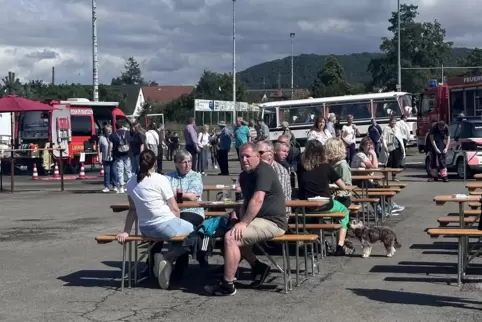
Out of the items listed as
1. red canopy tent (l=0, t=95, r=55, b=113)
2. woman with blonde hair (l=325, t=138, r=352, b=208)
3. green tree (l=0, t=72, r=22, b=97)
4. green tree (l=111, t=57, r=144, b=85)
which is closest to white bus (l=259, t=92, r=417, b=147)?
red canopy tent (l=0, t=95, r=55, b=113)

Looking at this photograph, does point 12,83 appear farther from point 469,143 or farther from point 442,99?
point 469,143

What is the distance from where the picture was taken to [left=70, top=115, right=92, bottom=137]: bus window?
110ft

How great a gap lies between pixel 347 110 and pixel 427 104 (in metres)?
4.14

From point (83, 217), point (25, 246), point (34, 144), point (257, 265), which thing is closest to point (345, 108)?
point (34, 144)

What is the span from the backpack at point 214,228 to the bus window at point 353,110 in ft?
99.4

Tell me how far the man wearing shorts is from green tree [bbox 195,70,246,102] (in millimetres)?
78877

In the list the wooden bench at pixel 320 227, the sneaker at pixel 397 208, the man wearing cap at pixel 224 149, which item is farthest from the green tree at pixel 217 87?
the wooden bench at pixel 320 227

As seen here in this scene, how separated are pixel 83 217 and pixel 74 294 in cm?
740

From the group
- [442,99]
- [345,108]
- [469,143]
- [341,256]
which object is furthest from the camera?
[345,108]

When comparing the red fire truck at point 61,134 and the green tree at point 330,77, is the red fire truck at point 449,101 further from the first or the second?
the green tree at point 330,77

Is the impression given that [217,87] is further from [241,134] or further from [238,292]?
[238,292]

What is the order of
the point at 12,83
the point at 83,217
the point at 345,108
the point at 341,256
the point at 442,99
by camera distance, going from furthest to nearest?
the point at 12,83, the point at 345,108, the point at 442,99, the point at 83,217, the point at 341,256

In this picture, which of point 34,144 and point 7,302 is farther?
point 34,144

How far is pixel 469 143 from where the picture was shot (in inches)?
970
